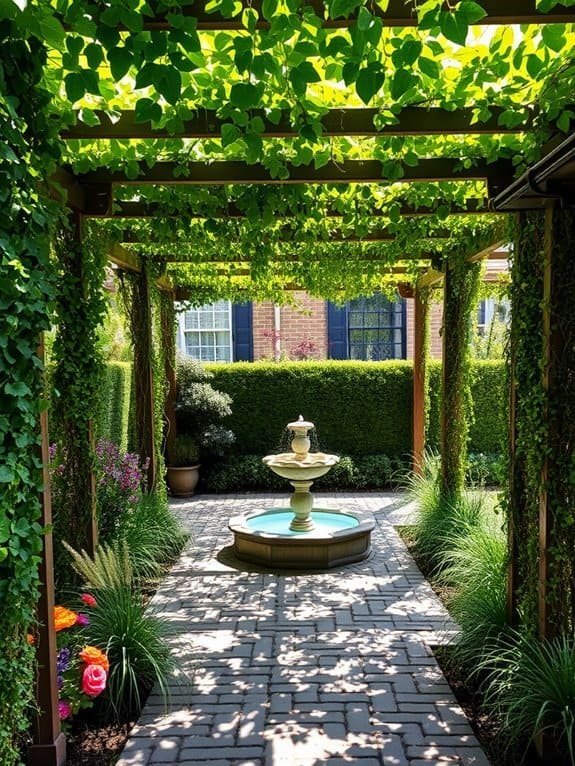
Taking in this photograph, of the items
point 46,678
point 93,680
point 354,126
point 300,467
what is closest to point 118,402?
point 300,467

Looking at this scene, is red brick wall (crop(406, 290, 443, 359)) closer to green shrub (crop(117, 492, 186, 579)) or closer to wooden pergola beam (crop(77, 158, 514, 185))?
green shrub (crop(117, 492, 186, 579))

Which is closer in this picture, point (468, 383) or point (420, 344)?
point (468, 383)

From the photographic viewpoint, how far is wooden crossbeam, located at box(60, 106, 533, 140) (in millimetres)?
3334

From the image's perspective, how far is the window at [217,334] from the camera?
12.5 meters

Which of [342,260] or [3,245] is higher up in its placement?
[342,260]

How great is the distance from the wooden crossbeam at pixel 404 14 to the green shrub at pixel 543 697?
270 centimetres

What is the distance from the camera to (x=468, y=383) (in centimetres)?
694

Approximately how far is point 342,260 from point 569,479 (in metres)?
4.66

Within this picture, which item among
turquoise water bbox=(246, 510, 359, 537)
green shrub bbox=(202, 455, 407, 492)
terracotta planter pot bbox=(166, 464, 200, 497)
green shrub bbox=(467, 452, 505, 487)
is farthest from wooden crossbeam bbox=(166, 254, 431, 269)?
green shrub bbox=(202, 455, 407, 492)

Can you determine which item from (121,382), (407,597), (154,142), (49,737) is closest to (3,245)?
(154,142)

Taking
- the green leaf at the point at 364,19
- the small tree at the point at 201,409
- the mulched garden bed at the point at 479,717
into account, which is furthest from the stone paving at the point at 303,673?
the small tree at the point at 201,409

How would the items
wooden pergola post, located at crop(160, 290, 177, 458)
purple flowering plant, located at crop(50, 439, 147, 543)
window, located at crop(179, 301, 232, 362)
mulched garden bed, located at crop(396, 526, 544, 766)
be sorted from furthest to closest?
window, located at crop(179, 301, 232, 362) < wooden pergola post, located at crop(160, 290, 177, 458) < purple flowering plant, located at crop(50, 439, 147, 543) < mulched garden bed, located at crop(396, 526, 544, 766)

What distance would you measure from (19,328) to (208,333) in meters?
10.4

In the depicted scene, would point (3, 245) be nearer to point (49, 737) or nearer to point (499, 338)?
point (49, 737)
